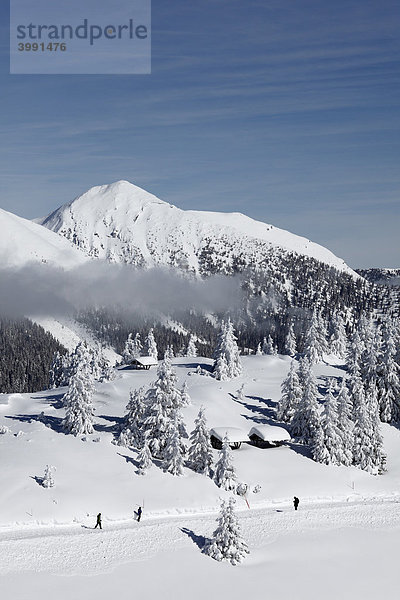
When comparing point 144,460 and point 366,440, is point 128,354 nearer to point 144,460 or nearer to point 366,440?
point 366,440

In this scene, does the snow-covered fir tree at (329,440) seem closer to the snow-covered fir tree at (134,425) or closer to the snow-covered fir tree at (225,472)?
the snow-covered fir tree at (225,472)

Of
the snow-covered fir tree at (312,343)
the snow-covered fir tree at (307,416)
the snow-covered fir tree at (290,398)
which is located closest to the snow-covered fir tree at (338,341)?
the snow-covered fir tree at (312,343)

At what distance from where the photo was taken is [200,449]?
211 ft

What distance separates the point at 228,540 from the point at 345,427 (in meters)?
32.1

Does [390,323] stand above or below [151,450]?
above

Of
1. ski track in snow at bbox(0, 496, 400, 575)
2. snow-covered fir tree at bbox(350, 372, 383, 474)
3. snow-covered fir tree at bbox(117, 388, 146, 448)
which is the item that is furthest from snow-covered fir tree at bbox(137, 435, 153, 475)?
snow-covered fir tree at bbox(350, 372, 383, 474)

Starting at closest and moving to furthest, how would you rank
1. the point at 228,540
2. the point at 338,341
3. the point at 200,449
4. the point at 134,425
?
the point at 228,540, the point at 200,449, the point at 134,425, the point at 338,341

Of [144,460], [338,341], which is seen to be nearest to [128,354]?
[338,341]

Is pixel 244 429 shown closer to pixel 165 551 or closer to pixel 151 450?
pixel 151 450

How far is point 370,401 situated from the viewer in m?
78.1

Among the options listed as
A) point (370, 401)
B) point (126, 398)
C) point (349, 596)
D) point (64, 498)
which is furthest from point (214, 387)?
point (349, 596)

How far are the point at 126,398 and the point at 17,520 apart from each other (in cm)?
4142

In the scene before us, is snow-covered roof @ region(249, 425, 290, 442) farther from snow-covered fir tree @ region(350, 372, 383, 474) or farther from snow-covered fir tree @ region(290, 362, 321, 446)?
snow-covered fir tree @ region(350, 372, 383, 474)

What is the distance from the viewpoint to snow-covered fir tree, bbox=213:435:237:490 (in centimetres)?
6103
